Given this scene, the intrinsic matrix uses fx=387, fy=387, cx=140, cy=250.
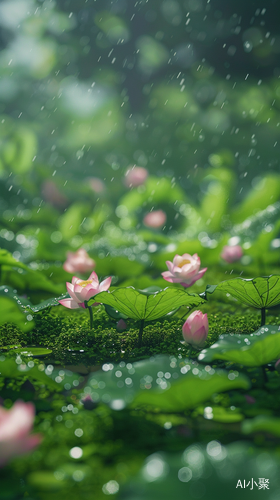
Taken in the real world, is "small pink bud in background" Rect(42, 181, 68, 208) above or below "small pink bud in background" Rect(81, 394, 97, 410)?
below

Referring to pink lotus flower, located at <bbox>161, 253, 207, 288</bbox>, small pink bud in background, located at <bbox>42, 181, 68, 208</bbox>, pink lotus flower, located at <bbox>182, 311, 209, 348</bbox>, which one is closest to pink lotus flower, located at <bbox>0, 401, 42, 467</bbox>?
pink lotus flower, located at <bbox>182, 311, 209, 348</bbox>

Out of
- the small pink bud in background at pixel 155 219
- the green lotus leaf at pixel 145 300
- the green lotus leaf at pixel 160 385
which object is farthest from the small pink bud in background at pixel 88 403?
the small pink bud in background at pixel 155 219

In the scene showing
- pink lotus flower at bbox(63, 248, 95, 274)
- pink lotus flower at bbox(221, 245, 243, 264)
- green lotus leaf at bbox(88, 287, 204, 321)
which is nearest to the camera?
green lotus leaf at bbox(88, 287, 204, 321)

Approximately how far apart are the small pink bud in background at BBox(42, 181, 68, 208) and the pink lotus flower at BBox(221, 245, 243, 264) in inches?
48.7

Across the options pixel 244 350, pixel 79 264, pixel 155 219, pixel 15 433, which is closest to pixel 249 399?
pixel 244 350

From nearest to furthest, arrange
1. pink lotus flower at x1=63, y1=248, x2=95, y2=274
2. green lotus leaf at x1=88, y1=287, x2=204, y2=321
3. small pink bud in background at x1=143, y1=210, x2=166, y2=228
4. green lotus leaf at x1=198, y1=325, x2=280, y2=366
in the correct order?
green lotus leaf at x1=198, y1=325, x2=280, y2=366 → green lotus leaf at x1=88, y1=287, x2=204, y2=321 → pink lotus flower at x1=63, y1=248, x2=95, y2=274 → small pink bud in background at x1=143, y1=210, x2=166, y2=228

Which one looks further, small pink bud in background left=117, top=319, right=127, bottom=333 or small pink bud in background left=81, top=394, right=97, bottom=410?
small pink bud in background left=117, top=319, right=127, bottom=333

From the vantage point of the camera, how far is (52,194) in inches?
85.8

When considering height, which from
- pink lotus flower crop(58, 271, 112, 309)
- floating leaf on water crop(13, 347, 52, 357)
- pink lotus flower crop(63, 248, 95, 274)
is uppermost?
pink lotus flower crop(58, 271, 112, 309)

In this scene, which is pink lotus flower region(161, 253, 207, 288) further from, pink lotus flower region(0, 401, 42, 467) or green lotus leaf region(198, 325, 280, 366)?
pink lotus flower region(0, 401, 42, 467)

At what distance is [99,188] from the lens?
2281 mm

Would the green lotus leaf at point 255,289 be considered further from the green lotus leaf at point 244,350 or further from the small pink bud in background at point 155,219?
the small pink bud in background at point 155,219

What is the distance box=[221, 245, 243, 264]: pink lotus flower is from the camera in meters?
1.24

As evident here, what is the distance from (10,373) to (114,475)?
0.75ft
